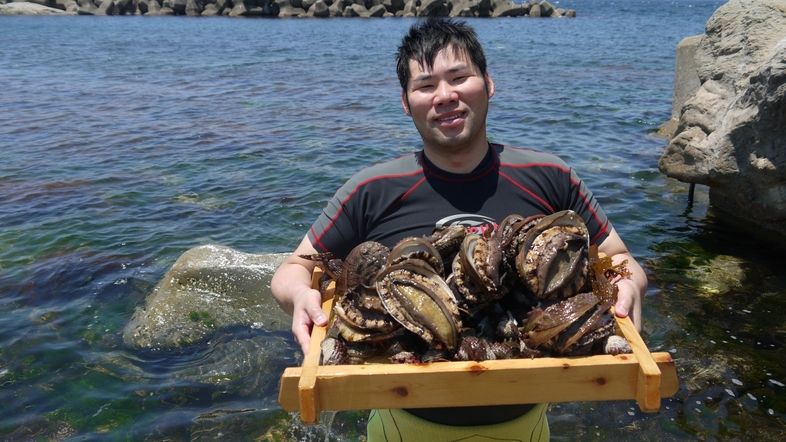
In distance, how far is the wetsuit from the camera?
3516 millimetres

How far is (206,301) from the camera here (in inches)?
299

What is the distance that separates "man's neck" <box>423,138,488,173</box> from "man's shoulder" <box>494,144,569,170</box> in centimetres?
15

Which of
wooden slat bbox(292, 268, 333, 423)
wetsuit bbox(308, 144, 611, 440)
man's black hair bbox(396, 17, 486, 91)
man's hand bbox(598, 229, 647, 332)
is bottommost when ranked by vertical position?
Answer: wooden slat bbox(292, 268, 333, 423)

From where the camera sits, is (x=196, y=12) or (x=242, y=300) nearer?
(x=242, y=300)

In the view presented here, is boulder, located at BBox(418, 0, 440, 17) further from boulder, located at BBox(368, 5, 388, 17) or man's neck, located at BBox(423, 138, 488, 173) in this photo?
man's neck, located at BBox(423, 138, 488, 173)

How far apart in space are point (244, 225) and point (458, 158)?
7.50m

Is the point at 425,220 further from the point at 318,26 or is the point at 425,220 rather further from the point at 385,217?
the point at 318,26

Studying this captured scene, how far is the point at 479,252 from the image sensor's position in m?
2.83

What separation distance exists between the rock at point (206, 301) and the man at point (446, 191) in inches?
151

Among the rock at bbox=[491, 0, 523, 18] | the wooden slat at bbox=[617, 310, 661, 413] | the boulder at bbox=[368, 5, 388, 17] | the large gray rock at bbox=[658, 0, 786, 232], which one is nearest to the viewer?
the wooden slat at bbox=[617, 310, 661, 413]

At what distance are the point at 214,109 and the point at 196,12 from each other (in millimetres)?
53154

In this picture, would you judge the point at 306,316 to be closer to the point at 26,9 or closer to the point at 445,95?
the point at 445,95

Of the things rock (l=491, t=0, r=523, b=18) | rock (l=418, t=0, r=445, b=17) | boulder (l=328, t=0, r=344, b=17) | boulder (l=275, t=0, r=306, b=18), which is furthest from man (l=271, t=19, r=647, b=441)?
rock (l=491, t=0, r=523, b=18)

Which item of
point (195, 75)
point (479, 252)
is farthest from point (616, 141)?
point (195, 75)
